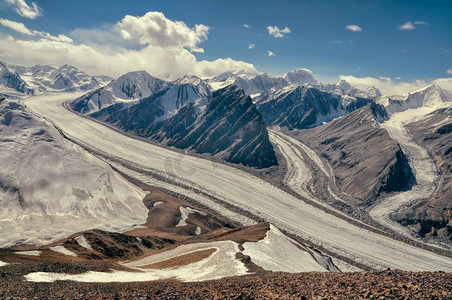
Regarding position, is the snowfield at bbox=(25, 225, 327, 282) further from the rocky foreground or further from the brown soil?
the rocky foreground

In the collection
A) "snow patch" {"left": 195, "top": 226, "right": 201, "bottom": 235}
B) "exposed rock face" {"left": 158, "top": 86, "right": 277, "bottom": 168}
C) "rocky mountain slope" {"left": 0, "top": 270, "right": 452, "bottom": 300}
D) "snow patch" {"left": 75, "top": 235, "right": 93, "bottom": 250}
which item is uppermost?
"exposed rock face" {"left": 158, "top": 86, "right": 277, "bottom": 168}

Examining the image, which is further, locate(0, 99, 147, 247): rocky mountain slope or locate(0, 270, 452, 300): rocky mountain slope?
locate(0, 99, 147, 247): rocky mountain slope

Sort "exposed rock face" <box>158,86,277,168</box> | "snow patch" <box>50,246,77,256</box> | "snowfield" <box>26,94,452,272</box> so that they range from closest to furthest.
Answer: "snow patch" <box>50,246,77,256</box>, "snowfield" <box>26,94,452,272</box>, "exposed rock face" <box>158,86,277,168</box>

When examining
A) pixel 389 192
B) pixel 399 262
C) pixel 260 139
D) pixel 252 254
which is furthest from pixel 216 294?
pixel 260 139

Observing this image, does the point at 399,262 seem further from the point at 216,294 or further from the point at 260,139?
the point at 260,139

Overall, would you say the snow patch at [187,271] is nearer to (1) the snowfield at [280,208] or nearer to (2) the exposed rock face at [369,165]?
(1) the snowfield at [280,208]

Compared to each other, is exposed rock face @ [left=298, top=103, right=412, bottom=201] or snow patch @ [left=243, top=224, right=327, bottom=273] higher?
exposed rock face @ [left=298, top=103, right=412, bottom=201]

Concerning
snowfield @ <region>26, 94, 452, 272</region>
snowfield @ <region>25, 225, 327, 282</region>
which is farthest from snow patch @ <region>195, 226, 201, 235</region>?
snowfield @ <region>25, 225, 327, 282</region>
